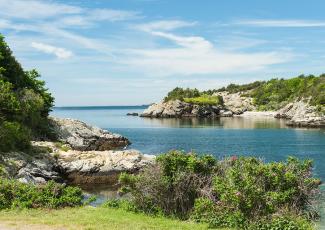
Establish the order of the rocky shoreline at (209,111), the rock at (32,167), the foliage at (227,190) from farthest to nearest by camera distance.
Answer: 1. the rocky shoreline at (209,111)
2. the rock at (32,167)
3. the foliage at (227,190)

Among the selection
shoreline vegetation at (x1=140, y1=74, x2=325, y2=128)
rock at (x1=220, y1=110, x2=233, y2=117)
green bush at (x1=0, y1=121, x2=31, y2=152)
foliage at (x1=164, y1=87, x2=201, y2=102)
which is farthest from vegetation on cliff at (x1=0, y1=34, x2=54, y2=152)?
rock at (x1=220, y1=110, x2=233, y2=117)

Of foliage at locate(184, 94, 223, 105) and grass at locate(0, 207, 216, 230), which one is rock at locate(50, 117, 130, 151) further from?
foliage at locate(184, 94, 223, 105)

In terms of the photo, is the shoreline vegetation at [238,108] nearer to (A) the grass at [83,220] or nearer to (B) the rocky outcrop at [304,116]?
(B) the rocky outcrop at [304,116]

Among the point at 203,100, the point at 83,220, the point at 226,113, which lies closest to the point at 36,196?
the point at 83,220

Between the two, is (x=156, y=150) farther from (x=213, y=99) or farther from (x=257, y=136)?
(x=213, y=99)

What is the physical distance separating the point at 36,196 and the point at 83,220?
13.2ft

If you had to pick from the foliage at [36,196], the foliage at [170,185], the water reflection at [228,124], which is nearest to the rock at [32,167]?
the foliage at [36,196]

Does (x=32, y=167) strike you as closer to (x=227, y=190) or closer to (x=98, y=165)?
(x=98, y=165)

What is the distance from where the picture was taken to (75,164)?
45.2 meters

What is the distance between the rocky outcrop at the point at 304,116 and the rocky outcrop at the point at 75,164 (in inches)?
3393

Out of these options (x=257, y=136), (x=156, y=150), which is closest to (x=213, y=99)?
(x=257, y=136)

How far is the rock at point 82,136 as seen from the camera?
64938 millimetres

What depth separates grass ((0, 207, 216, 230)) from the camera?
1761 centimetres

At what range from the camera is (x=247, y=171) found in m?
20.6
